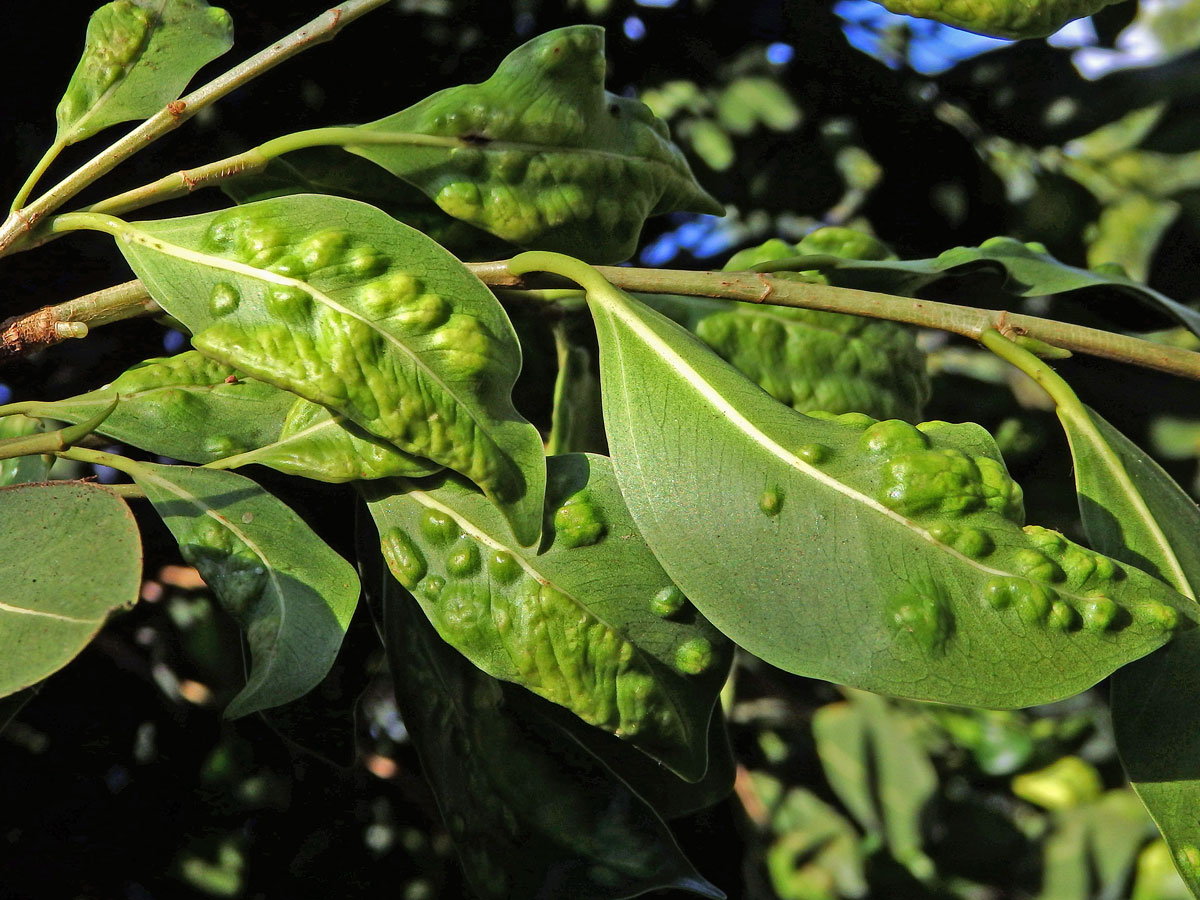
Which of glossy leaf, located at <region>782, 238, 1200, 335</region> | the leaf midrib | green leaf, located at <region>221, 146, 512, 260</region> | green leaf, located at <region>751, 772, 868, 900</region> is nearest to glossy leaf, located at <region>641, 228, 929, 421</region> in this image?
glossy leaf, located at <region>782, 238, 1200, 335</region>

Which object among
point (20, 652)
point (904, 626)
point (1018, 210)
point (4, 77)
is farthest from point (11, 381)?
point (1018, 210)

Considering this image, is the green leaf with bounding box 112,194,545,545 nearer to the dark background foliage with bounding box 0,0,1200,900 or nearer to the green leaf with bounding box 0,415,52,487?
the green leaf with bounding box 0,415,52,487

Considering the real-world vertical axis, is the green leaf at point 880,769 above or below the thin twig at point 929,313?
below

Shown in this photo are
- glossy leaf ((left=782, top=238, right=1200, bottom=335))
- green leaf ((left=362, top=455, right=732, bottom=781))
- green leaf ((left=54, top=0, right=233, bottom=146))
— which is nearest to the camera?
green leaf ((left=362, top=455, right=732, bottom=781))

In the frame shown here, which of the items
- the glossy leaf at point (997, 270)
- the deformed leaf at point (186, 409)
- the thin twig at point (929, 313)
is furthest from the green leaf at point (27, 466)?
the glossy leaf at point (997, 270)

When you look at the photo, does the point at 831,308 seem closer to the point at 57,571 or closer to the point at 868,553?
the point at 868,553

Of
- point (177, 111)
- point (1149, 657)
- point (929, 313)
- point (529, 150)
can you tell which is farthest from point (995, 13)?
point (177, 111)

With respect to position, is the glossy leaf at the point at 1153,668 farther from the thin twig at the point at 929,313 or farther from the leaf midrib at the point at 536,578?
the leaf midrib at the point at 536,578
